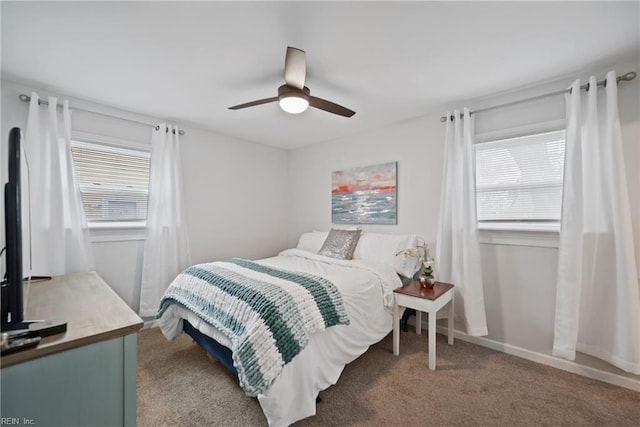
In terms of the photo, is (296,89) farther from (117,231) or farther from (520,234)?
(117,231)

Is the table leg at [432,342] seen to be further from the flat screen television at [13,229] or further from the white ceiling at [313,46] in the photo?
the flat screen television at [13,229]

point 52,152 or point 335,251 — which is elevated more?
point 52,152

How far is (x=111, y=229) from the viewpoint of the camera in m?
2.69

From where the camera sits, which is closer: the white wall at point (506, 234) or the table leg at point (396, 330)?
the white wall at point (506, 234)

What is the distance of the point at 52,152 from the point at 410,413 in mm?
3462

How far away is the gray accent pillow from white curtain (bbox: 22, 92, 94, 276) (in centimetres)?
232

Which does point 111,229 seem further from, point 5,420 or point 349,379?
point 349,379

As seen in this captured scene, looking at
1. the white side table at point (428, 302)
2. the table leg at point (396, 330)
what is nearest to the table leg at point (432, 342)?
the white side table at point (428, 302)

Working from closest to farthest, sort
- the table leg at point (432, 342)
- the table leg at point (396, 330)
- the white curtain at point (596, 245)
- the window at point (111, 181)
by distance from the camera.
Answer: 1. the white curtain at point (596, 245)
2. the table leg at point (432, 342)
3. the table leg at point (396, 330)
4. the window at point (111, 181)

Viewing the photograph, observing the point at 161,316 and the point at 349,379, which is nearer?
the point at 349,379

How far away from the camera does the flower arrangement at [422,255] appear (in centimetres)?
238

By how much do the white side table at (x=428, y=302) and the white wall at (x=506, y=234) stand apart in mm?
425

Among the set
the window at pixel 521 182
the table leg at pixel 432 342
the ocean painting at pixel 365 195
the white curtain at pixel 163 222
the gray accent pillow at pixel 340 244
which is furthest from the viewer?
the ocean painting at pixel 365 195

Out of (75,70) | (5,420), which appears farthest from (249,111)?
(5,420)
